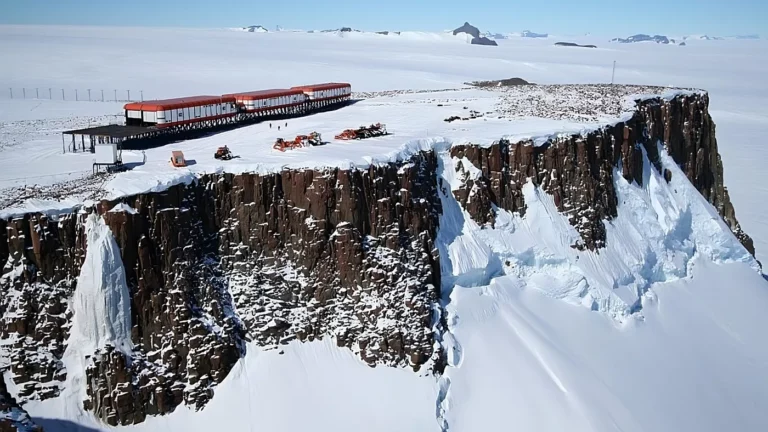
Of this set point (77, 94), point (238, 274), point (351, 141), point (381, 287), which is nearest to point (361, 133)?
point (351, 141)

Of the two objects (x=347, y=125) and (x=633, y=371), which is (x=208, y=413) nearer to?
(x=633, y=371)

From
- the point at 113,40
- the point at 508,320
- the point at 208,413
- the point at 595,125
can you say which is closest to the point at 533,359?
the point at 508,320

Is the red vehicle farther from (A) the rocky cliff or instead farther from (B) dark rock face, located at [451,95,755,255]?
(B) dark rock face, located at [451,95,755,255]

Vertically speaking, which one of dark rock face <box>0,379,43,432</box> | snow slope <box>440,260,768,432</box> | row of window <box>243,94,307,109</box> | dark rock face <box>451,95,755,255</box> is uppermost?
row of window <box>243,94,307,109</box>

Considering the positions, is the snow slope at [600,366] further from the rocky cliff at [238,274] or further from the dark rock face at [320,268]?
the dark rock face at [320,268]

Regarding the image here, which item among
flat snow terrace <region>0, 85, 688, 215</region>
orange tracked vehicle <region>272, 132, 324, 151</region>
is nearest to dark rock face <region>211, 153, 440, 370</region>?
flat snow terrace <region>0, 85, 688, 215</region>
